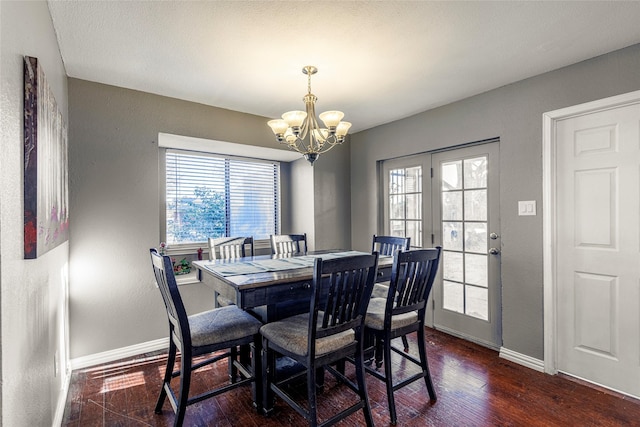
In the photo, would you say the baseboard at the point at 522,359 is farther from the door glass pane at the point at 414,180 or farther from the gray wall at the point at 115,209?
the gray wall at the point at 115,209

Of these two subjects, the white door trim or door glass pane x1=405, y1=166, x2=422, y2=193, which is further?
door glass pane x1=405, y1=166, x2=422, y2=193

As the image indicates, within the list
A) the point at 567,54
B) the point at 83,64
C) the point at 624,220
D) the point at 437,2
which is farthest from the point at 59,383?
the point at 567,54

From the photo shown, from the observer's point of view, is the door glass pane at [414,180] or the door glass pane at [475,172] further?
the door glass pane at [414,180]

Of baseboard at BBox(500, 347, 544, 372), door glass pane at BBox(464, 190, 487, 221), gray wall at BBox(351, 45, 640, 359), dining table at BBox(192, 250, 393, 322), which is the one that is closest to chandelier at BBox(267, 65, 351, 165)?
dining table at BBox(192, 250, 393, 322)

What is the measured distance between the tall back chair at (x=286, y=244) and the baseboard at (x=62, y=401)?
1827 mm

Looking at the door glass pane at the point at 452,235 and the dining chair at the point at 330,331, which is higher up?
the door glass pane at the point at 452,235

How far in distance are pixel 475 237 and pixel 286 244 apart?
6.14 feet

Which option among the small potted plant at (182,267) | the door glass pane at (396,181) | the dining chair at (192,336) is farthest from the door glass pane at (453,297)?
the small potted plant at (182,267)

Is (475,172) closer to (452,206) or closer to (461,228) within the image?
(452,206)

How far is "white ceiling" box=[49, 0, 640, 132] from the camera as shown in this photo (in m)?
1.79

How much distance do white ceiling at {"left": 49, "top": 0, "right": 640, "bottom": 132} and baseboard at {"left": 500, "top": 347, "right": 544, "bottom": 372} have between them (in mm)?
2297

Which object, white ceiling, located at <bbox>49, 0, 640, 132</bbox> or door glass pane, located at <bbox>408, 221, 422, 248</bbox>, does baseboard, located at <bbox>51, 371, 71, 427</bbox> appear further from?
door glass pane, located at <bbox>408, 221, 422, 248</bbox>

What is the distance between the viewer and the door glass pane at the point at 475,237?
306cm

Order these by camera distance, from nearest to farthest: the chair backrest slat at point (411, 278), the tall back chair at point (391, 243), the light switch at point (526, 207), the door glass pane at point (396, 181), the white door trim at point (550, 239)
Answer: the chair backrest slat at point (411, 278)
the white door trim at point (550, 239)
the light switch at point (526, 207)
the tall back chair at point (391, 243)
the door glass pane at point (396, 181)
